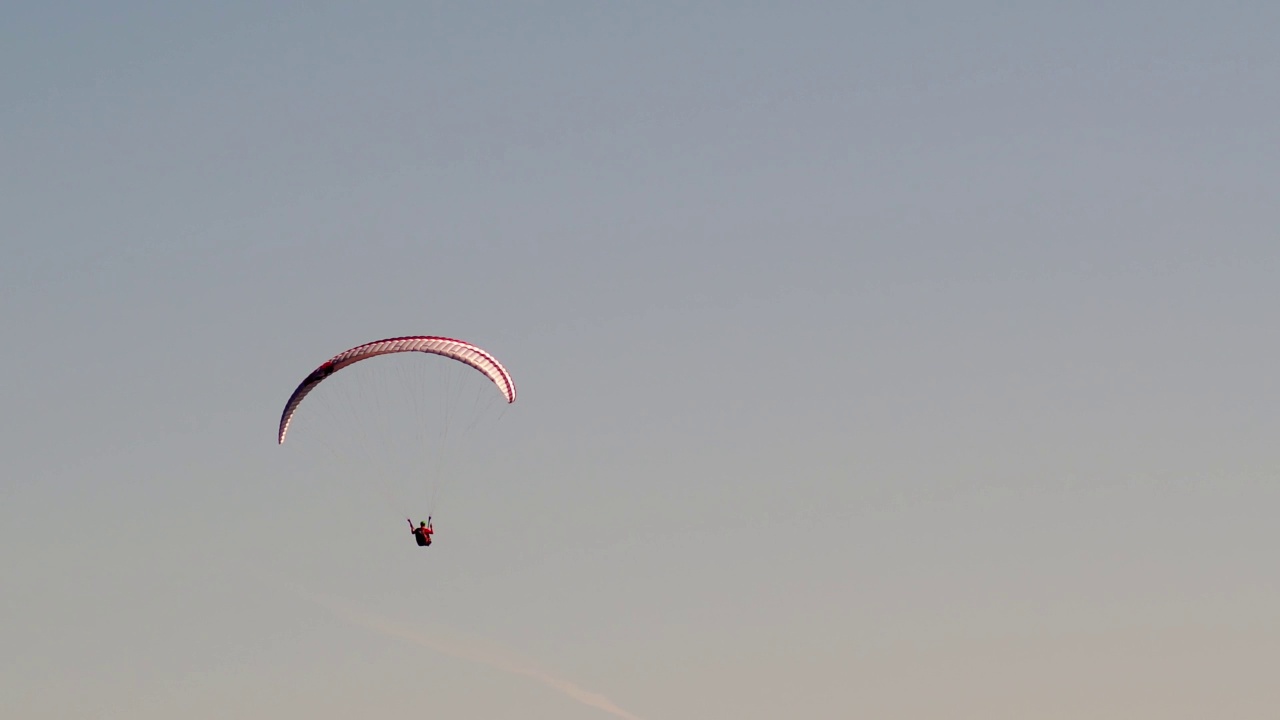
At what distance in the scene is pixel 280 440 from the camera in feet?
368

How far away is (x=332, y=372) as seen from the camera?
113 m

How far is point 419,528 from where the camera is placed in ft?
382

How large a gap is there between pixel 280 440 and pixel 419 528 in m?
7.22

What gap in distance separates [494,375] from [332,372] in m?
6.01

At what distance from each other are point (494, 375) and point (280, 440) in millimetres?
8268

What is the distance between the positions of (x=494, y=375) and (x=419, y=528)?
7084 mm

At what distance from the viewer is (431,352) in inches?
4412

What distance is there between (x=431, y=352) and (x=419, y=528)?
799 centimetres

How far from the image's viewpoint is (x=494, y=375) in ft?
373

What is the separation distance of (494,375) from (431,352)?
2.89 metres
